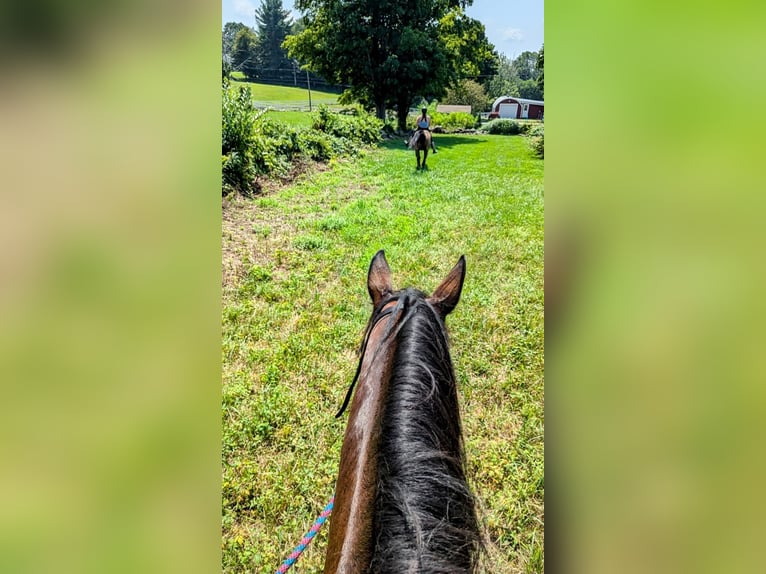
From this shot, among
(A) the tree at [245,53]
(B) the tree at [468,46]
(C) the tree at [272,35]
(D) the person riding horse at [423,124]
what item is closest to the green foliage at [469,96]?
(B) the tree at [468,46]

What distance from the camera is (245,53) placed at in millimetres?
1181

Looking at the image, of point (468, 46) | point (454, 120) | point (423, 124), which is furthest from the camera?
point (423, 124)

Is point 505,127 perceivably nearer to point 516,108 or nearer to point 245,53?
point 516,108

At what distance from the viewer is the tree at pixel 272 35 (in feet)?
4.02

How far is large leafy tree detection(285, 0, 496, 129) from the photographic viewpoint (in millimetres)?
1640

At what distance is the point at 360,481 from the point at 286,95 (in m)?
1.34
